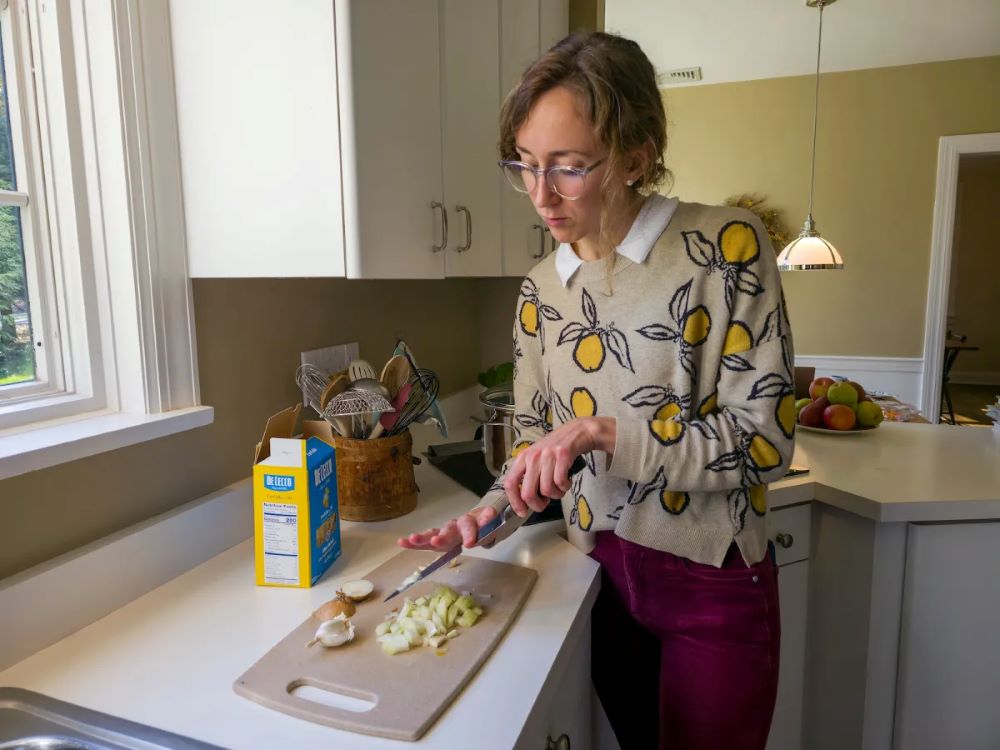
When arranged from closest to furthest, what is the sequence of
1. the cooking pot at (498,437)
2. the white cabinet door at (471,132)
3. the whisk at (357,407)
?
the whisk at (357,407) < the white cabinet door at (471,132) < the cooking pot at (498,437)

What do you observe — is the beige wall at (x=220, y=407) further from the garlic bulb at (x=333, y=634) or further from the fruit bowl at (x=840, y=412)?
the fruit bowl at (x=840, y=412)

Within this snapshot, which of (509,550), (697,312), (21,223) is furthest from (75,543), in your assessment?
(697,312)

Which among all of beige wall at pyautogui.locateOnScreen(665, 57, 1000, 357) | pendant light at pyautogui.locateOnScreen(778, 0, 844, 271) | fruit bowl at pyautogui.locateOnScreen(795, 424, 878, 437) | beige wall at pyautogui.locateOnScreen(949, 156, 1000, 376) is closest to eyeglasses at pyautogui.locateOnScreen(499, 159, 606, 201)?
fruit bowl at pyautogui.locateOnScreen(795, 424, 878, 437)

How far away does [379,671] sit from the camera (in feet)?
2.42

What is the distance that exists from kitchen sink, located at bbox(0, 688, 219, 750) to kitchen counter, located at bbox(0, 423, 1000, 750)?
1 centimetres

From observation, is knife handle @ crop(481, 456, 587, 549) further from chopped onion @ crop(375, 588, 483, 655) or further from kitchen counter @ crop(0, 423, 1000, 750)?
chopped onion @ crop(375, 588, 483, 655)

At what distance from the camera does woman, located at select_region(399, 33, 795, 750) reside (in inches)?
34.2

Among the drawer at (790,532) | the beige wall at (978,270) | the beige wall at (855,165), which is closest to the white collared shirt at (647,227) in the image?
the drawer at (790,532)

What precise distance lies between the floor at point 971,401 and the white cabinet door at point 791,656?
5.22 metres

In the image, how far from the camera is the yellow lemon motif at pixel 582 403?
1.00 metres

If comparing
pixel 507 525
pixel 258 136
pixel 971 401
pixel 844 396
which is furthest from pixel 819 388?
pixel 971 401

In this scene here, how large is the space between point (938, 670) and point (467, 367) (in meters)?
1.47

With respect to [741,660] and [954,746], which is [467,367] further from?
[954,746]

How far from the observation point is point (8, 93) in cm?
93
